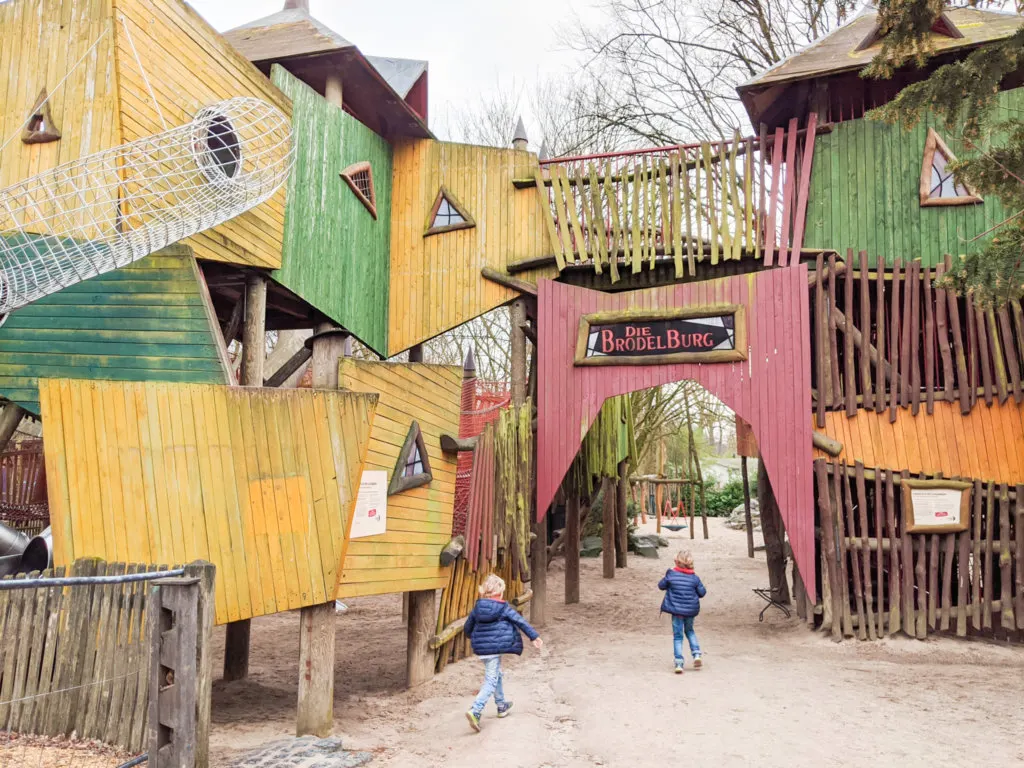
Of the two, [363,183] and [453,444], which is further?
[363,183]

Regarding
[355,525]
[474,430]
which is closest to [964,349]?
[474,430]

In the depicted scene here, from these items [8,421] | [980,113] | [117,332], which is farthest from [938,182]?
[8,421]

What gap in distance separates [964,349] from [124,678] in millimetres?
9908

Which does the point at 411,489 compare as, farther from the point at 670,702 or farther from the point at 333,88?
the point at 333,88

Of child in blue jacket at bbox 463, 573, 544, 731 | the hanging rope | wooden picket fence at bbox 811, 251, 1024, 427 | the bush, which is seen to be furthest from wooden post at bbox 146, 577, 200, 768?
the bush

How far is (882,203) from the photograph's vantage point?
1045 cm

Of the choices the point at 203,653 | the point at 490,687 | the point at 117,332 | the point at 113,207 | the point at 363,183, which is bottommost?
the point at 490,687

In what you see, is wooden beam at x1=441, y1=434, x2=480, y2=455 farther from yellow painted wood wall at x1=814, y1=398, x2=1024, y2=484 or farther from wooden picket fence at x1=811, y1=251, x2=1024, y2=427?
wooden picket fence at x1=811, y1=251, x2=1024, y2=427

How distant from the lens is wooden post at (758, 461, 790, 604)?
12039mm

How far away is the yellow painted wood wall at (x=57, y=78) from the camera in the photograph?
25.7 ft

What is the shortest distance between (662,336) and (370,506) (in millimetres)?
4812

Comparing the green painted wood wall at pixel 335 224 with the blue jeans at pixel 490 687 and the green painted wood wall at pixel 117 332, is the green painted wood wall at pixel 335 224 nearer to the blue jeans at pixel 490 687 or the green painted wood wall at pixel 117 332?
the green painted wood wall at pixel 117 332

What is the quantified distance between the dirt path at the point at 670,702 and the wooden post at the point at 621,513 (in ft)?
20.7

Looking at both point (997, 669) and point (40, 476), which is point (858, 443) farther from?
point (40, 476)
